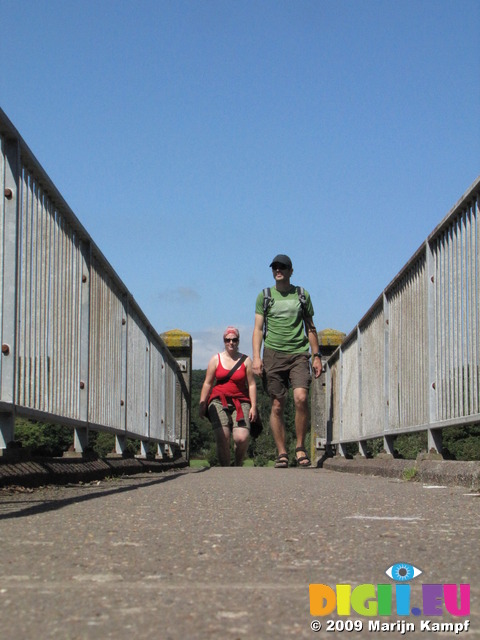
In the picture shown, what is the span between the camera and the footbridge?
2.04 meters

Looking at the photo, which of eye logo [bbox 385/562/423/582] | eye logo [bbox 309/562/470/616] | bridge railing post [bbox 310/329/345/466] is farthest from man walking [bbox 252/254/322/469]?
eye logo [bbox 309/562/470/616]

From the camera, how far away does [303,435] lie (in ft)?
34.0

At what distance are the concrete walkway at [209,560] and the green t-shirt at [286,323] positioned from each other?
5.61 metres

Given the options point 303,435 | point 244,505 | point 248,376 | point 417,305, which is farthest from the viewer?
point 248,376

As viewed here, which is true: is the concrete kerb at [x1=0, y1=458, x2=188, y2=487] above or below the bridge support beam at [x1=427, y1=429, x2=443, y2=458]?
below

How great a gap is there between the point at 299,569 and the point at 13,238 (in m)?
3.05

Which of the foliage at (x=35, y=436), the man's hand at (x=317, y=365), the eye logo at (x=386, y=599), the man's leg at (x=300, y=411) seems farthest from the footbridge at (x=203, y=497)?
the man's leg at (x=300, y=411)

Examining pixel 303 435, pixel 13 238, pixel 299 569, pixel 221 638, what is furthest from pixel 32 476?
pixel 303 435

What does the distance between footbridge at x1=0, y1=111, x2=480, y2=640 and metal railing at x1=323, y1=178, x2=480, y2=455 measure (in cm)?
2

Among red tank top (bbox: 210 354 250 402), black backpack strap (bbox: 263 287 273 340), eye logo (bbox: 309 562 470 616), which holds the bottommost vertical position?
eye logo (bbox: 309 562 470 616)

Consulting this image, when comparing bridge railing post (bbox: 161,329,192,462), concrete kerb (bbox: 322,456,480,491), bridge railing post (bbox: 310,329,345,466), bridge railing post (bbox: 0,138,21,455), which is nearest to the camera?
bridge railing post (bbox: 0,138,21,455)

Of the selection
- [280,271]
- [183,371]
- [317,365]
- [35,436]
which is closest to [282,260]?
[280,271]

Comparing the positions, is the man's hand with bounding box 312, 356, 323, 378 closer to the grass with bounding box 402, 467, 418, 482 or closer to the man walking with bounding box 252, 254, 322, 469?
the man walking with bounding box 252, 254, 322, 469

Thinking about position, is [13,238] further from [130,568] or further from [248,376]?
[248,376]
